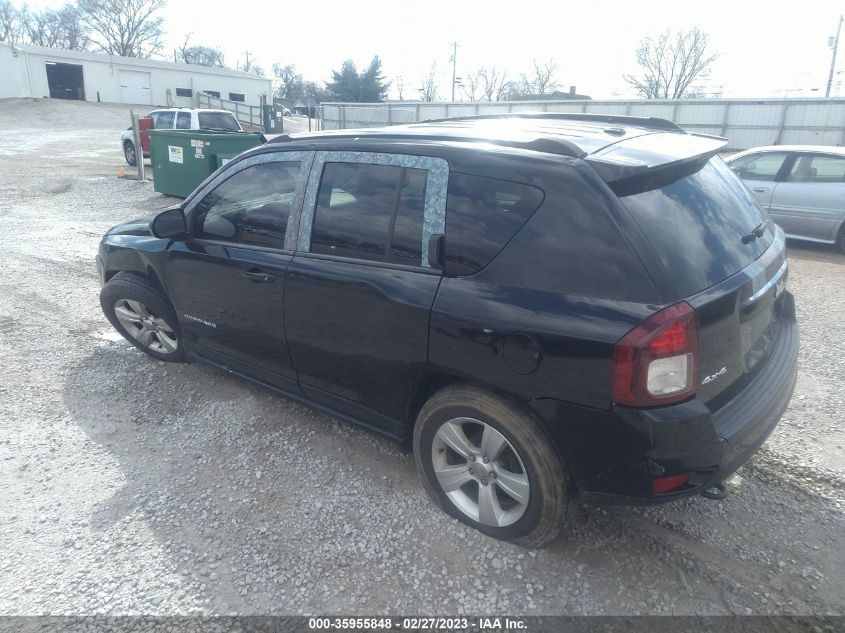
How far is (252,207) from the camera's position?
354 cm

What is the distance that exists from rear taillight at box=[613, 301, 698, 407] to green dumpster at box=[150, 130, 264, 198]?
→ 32.9 feet

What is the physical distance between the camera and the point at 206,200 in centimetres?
379

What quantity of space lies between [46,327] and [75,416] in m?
1.90

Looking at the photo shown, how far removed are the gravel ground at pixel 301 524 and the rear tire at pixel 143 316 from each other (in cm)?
19

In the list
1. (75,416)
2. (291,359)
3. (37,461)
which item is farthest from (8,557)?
(291,359)

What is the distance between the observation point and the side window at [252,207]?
3.35 m

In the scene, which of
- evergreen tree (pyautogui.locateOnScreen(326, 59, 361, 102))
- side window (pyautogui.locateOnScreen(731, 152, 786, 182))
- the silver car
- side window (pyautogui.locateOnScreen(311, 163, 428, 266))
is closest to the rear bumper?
side window (pyautogui.locateOnScreen(311, 163, 428, 266))

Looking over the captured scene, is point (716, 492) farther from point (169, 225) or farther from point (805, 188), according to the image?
point (805, 188)

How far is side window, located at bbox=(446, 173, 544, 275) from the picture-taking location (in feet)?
8.14

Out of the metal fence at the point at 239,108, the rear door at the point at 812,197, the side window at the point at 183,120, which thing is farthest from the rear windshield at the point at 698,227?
the metal fence at the point at 239,108

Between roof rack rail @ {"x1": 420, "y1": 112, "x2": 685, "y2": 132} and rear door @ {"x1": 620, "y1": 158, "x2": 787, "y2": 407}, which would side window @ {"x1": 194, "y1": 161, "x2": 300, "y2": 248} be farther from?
rear door @ {"x1": 620, "y1": 158, "x2": 787, "y2": 407}

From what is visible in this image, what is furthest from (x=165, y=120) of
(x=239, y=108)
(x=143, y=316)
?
(x=239, y=108)

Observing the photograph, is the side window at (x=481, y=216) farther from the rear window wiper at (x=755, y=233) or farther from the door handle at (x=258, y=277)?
the door handle at (x=258, y=277)

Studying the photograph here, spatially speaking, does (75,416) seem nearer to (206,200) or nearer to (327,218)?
(206,200)
